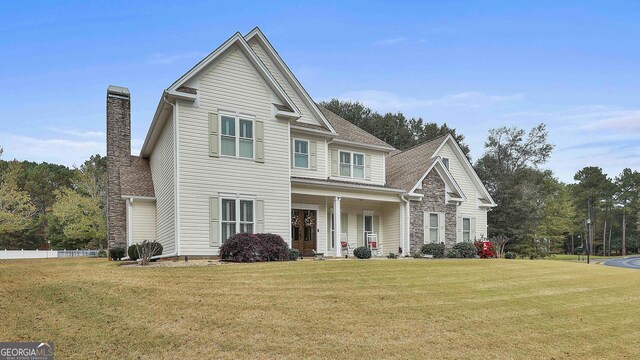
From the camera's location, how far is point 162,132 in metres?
20.2

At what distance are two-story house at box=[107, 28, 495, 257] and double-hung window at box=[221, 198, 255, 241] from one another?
6 cm

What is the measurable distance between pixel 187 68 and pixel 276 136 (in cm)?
455

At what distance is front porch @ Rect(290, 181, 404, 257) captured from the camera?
22219 millimetres

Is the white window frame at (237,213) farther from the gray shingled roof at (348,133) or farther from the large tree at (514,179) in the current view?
the large tree at (514,179)

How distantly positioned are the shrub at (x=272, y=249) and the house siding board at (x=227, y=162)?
1750mm

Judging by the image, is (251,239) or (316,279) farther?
(251,239)

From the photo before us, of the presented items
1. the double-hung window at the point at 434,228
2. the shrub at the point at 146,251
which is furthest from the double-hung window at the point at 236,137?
the double-hung window at the point at 434,228

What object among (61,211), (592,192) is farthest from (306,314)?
(592,192)

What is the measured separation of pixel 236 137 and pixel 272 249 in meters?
5.04

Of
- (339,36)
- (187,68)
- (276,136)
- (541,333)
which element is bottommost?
(541,333)

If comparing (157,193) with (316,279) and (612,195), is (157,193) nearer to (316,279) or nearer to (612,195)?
(316,279)

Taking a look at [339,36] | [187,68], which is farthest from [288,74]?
Result: [187,68]

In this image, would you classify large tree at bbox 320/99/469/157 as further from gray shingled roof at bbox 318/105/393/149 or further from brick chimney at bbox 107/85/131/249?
brick chimney at bbox 107/85/131/249

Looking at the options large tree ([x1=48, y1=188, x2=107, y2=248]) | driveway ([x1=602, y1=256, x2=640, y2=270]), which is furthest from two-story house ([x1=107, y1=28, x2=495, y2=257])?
large tree ([x1=48, y1=188, x2=107, y2=248])
